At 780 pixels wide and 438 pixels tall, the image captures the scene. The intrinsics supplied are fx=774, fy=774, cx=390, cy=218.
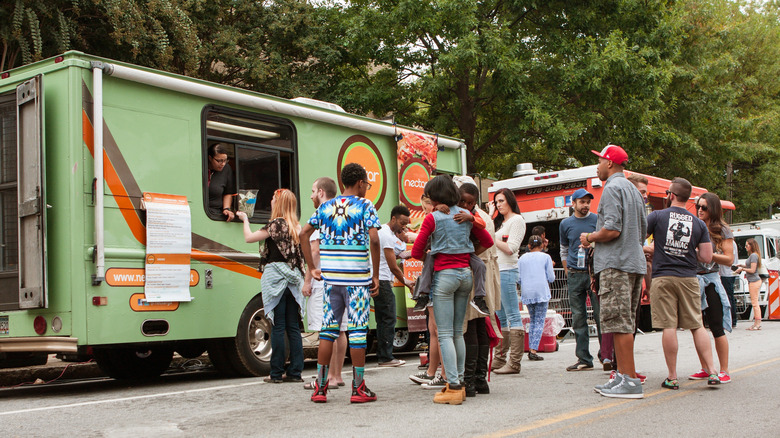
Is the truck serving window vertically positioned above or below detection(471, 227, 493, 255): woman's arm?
above

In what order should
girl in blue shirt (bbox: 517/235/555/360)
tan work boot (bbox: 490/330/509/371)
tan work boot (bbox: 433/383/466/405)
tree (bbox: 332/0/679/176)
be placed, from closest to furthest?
tan work boot (bbox: 433/383/466/405) < tan work boot (bbox: 490/330/509/371) < girl in blue shirt (bbox: 517/235/555/360) < tree (bbox: 332/0/679/176)

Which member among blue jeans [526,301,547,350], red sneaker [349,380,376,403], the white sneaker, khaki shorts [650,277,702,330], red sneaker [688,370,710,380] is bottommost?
red sneaker [688,370,710,380]

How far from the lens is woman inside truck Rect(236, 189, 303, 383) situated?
24.3 feet

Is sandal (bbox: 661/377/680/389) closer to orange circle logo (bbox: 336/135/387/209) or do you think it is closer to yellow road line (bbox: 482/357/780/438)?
yellow road line (bbox: 482/357/780/438)

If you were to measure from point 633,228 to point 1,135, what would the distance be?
5.76 meters

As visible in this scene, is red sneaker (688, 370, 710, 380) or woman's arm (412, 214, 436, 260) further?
red sneaker (688, 370, 710, 380)

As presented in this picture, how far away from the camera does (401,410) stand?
567 centimetres

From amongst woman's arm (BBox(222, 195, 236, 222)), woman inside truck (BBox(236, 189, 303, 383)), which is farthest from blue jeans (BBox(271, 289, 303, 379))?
woman's arm (BBox(222, 195, 236, 222))

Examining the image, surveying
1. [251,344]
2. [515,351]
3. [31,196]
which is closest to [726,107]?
[515,351]

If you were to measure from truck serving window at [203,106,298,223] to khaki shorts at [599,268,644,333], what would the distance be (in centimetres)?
386

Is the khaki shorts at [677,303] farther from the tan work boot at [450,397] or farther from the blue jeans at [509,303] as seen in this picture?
the tan work boot at [450,397]

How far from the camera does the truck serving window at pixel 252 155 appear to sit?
8.02m

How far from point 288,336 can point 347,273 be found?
1.75m

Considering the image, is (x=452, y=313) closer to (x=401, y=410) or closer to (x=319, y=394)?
(x=401, y=410)
